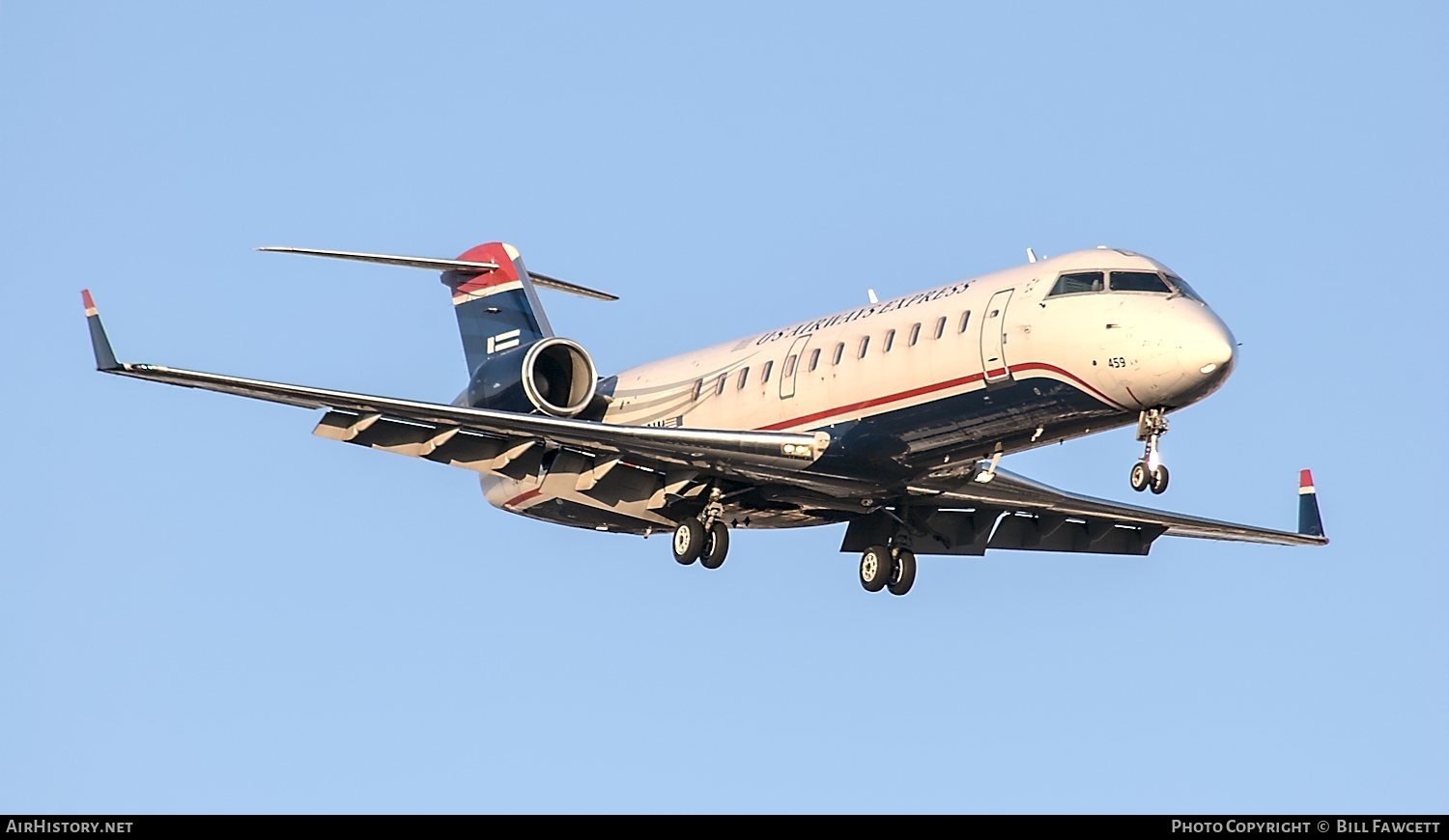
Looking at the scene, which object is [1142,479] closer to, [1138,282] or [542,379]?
[1138,282]

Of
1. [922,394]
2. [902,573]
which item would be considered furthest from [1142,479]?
[902,573]

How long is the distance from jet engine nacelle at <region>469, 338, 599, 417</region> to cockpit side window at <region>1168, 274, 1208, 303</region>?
832 cm

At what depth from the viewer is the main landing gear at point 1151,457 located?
24.4 metres

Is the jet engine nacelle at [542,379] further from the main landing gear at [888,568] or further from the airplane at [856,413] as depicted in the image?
the main landing gear at [888,568]

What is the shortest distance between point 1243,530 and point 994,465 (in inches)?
242

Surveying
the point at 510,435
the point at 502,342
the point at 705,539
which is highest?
the point at 502,342

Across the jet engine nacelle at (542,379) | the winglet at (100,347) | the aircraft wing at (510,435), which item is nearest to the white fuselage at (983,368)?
the aircraft wing at (510,435)

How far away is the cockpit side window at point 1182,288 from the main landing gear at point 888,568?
578 cm

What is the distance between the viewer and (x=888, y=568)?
2892 centimetres

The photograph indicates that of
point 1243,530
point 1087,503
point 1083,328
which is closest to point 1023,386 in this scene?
point 1083,328

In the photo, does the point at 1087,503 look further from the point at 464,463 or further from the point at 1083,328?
the point at 464,463

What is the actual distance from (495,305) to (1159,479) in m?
11.5
